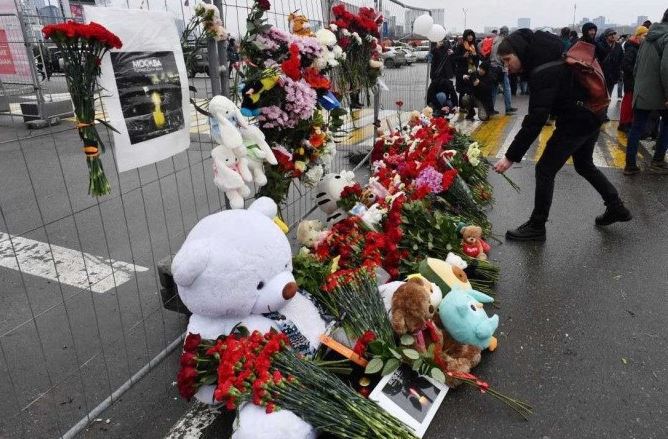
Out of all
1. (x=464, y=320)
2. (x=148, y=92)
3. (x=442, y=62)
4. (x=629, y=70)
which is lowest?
(x=464, y=320)

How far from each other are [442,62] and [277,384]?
8.55 m

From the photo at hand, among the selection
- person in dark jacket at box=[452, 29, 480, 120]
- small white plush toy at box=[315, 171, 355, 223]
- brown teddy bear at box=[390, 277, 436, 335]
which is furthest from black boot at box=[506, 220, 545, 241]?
person in dark jacket at box=[452, 29, 480, 120]

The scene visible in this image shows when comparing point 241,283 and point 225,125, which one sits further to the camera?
point 225,125

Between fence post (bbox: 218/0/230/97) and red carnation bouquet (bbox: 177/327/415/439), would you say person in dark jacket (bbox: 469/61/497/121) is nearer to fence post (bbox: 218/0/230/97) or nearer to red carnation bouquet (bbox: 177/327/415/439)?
fence post (bbox: 218/0/230/97)

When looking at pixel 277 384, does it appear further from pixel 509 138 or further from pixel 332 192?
pixel 509 138

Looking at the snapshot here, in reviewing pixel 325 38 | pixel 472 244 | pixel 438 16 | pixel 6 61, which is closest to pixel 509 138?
pixel 438 16

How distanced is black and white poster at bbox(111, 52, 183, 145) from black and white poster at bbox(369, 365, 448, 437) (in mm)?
1654

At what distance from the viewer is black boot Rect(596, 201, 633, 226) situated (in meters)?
4.56

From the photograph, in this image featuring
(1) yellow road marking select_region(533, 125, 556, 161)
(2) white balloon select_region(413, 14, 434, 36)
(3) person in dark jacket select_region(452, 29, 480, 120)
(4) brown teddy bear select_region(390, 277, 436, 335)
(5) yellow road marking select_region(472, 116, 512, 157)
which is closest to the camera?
(4) brown teddy bear select_region(390, 277, 436, 335)

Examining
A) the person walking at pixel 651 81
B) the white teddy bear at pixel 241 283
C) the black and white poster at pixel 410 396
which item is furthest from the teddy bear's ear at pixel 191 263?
the person walking at pixel 651 81

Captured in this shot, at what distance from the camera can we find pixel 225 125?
261cm

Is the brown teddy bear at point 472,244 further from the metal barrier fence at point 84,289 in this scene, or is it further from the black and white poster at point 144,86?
the black and white poster at point 144,86

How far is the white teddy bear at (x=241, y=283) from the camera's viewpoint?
6.89 feet

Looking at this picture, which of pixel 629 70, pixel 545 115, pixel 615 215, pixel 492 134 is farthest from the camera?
pixel 492 134
